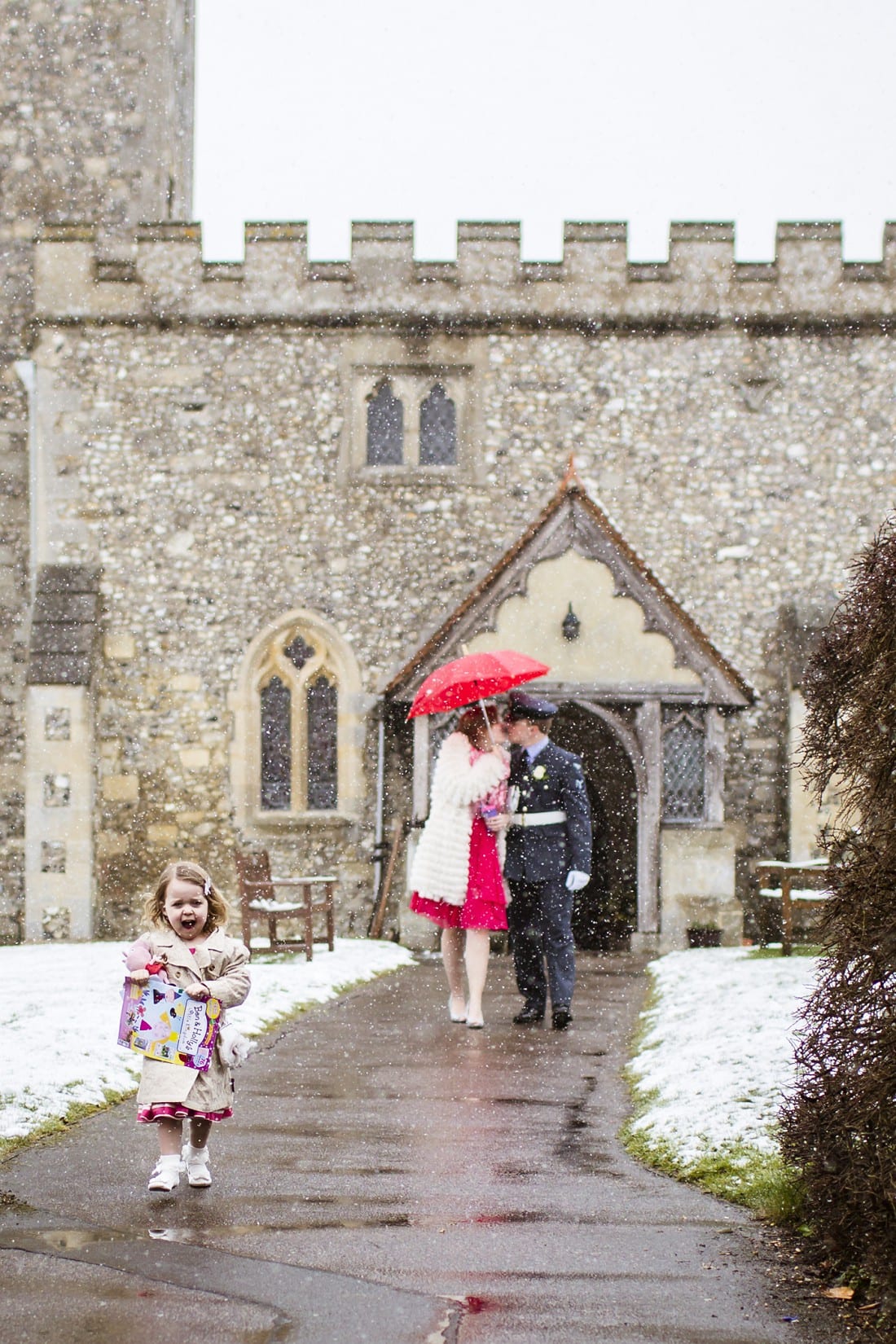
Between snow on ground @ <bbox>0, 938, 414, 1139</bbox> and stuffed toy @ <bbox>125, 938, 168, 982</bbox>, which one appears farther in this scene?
snow on ground @ <bbox>0, 938, 414, 1139</bbox>

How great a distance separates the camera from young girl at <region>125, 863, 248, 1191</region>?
4.75 m

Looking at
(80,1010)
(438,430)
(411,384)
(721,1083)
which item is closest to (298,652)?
(438,430)

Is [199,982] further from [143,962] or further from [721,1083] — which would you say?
[721,1083]

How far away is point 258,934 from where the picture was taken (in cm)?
1574

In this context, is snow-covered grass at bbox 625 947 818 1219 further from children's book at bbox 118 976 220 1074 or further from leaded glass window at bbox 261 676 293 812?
leaded glass window at bbox 261 676 293 812

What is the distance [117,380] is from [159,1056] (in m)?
12.7

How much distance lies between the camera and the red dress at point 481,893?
8555 mm

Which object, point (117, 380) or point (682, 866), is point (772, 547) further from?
point (117, 380)

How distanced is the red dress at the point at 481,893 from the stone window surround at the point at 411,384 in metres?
8.06

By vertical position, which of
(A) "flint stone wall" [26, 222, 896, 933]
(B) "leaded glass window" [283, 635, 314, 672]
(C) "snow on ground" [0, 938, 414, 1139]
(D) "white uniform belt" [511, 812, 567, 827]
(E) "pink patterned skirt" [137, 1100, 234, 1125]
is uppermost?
(A) "flint stone wall" [26, 222, 896, 933]

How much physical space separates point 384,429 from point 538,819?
8.45 metres

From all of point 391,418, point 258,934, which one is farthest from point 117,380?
point 258,934

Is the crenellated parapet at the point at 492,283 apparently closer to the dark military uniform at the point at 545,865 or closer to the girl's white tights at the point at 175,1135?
the dark military uniform at the point at 545,865

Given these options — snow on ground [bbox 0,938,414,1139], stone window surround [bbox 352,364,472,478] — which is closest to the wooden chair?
snow on ground [bbox 0,938,414,1139]
